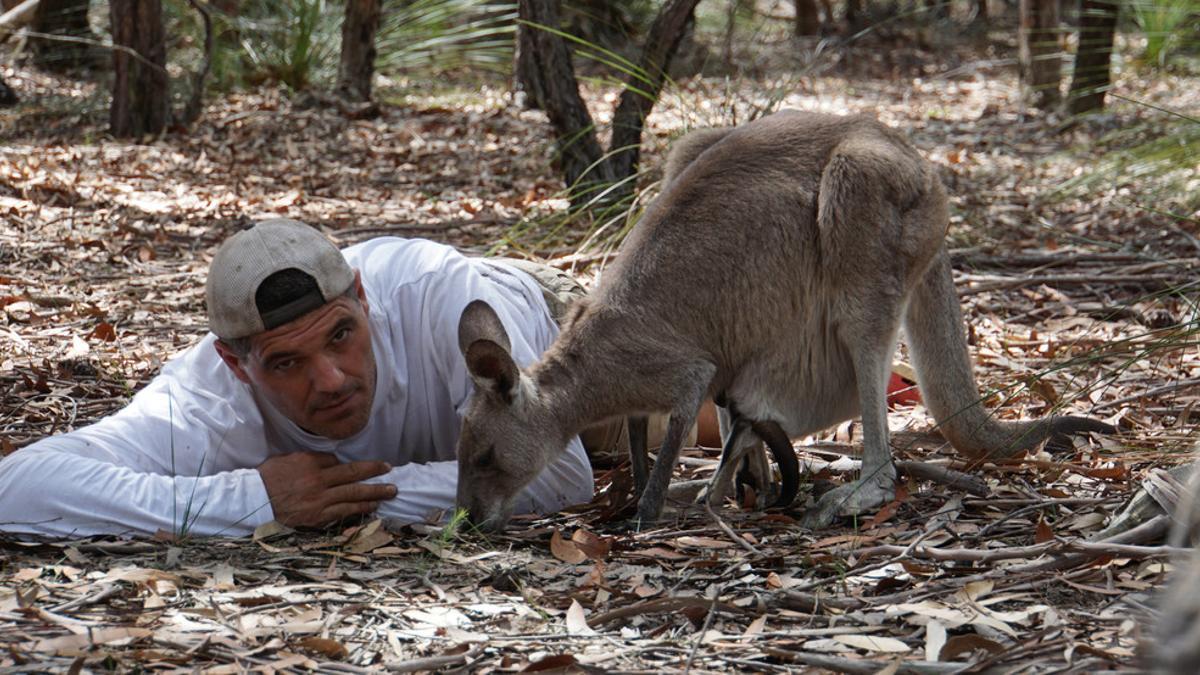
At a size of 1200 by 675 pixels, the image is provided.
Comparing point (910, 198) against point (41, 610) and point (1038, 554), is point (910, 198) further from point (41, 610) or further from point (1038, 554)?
point (41, 610)

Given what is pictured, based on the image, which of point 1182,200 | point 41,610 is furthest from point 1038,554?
point 1182,200

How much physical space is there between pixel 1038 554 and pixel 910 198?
1.09 metres

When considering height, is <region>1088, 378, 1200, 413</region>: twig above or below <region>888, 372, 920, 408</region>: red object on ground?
above

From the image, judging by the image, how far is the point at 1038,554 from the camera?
9.55ft

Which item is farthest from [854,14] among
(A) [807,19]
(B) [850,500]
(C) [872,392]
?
(B) [850,500]

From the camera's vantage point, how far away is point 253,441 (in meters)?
3.72

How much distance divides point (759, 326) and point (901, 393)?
50.1 inches

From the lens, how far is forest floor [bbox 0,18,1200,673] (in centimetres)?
258

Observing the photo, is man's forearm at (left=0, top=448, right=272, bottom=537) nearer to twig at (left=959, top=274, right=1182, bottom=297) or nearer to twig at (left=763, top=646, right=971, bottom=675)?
twig at (left=763, top=646, right=971, bottom=675)

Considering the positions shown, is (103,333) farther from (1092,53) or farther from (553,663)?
(1092,53)

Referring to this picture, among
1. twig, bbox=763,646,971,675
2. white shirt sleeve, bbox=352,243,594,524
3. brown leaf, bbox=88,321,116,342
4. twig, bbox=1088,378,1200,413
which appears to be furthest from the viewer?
brown leaf, bbox=88,321,116,342

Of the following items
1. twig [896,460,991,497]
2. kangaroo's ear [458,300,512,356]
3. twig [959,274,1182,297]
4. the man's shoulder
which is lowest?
twig [896,460,991,497]

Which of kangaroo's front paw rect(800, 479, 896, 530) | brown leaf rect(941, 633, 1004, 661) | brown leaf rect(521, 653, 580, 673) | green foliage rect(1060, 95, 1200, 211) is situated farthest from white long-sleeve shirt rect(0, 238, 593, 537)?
green foliage rect(1060, 95, 1200, 211)

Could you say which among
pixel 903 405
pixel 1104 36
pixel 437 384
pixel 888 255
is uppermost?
pixel 1104 36
